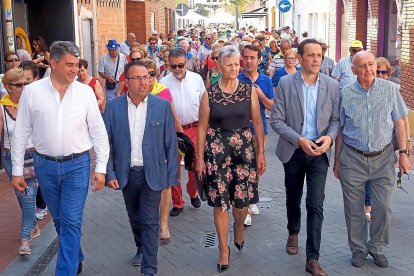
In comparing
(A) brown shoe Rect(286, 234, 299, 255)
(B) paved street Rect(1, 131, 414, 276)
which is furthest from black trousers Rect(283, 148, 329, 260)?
(A) brown shoe Rect(286, 234, 299, 255)

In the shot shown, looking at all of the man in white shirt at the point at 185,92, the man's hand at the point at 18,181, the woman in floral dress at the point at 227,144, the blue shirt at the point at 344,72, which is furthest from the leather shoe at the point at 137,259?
the blue shirt at the point at 344,72

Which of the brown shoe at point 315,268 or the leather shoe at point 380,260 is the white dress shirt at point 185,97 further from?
the leather shoe at point 380,260

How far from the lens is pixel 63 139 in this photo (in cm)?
487

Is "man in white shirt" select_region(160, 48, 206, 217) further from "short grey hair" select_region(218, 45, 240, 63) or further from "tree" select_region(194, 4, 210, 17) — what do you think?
"tree" select_region(194, 4, 210, 17)

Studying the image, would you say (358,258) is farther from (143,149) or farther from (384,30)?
(384,30)

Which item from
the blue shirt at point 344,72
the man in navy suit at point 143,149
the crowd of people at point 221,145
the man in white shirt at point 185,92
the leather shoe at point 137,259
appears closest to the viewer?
the crowd of people at point 221,145

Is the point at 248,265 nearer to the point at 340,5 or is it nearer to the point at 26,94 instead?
the point at 26,94

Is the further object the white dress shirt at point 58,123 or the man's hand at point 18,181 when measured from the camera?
the man's hand at point 18,181

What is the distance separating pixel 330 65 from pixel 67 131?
286 inches

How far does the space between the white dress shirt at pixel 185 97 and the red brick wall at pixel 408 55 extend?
25.8 feet

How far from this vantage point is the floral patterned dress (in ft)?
17.8

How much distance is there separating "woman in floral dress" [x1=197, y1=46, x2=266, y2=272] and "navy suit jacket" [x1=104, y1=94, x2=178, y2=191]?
1.00ft

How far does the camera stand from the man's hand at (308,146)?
5.25m

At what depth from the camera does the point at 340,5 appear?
76.1 ft
